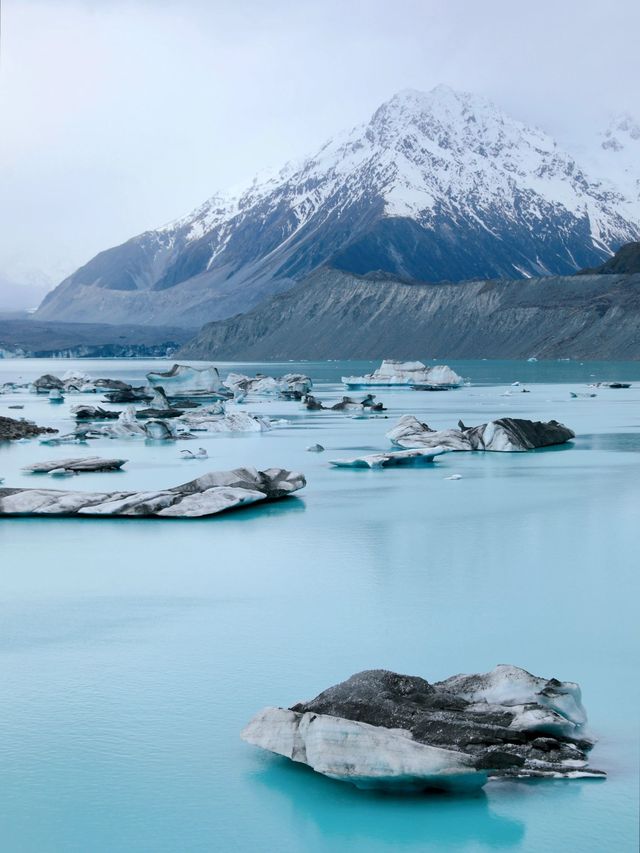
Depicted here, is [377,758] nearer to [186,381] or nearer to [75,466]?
[75,466]

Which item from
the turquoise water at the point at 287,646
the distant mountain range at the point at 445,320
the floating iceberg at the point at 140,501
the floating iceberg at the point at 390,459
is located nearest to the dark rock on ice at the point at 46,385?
the floating iceberg at the point at 390,459

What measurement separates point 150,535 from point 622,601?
16.9 feet

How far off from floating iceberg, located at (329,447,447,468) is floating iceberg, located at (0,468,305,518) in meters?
5.07

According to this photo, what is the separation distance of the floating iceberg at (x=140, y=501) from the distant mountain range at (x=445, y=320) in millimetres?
89036

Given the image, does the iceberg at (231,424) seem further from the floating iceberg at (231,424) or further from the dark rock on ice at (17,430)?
the dark rock on ice at (17,430)

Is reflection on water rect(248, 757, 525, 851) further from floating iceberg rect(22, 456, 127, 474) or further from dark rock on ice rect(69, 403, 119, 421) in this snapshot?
dark rock on ice rect(69, 403, 119, 421)

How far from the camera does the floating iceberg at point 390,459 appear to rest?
18203 mm

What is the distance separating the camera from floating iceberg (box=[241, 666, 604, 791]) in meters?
4.92

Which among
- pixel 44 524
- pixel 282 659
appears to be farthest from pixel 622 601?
pixel 44 524

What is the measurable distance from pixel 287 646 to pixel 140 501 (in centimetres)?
576

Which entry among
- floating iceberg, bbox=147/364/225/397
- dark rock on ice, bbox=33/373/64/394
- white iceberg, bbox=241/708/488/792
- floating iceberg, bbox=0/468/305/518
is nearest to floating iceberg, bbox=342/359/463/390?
floating iceberg, bbox=147/364/225/397

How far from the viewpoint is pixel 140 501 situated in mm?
12648

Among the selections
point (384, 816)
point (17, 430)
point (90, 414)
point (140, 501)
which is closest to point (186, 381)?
point (90, 414)

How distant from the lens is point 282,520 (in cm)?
1261
